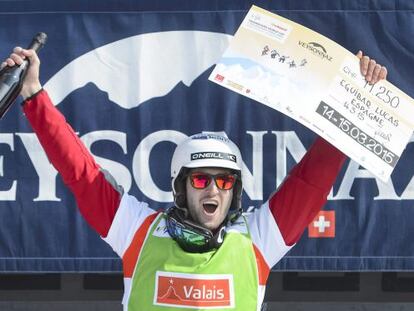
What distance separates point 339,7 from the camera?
181 inches

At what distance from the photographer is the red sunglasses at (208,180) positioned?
2787 mm

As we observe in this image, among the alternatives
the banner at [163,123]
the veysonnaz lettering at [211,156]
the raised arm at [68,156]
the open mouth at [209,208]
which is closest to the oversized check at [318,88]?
the veysonnaz lettering at [211,156]

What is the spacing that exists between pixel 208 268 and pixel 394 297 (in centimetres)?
250

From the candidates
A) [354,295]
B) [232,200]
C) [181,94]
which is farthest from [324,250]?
[232,200]

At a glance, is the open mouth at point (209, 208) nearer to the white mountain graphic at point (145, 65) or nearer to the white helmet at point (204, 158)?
the white helmet at point (204, 158)

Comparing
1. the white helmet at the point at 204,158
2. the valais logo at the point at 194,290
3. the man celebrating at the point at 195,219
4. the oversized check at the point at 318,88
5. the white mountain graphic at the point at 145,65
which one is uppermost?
the white mountain graphic at the point at 145,65

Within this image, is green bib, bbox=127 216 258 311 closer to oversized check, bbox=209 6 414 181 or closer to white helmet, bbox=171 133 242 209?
white helmet, bbox=171 133 242 209

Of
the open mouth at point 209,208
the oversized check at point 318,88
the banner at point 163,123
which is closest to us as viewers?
the oversized check at point 318,88

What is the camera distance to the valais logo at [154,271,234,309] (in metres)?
2.71

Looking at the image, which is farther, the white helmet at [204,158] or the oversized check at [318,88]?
the white helmet at [204,158]

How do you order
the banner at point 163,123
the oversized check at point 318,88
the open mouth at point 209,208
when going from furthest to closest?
the banner at point 163,123
the open mouth at point 209,208
the oversized check at point 318,88

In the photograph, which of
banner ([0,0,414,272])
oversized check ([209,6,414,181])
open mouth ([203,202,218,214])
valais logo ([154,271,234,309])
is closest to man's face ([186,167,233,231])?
open mouth ([203,202,218,214])

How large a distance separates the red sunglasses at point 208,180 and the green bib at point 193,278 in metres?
0.17

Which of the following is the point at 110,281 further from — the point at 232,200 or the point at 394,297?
the point at 232,200
